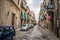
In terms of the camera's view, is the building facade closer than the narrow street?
No

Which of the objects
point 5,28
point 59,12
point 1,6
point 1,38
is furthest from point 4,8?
point 1,38

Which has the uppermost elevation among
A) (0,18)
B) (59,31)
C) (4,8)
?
(4,8)

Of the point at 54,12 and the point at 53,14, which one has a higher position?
the point at 54,12

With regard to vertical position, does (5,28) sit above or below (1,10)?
below

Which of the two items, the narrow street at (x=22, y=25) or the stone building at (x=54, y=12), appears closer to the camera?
the narrow street at (x=22, y=25)

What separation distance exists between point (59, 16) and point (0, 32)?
47.4 feet

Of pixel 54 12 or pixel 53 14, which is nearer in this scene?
pixel 54 12

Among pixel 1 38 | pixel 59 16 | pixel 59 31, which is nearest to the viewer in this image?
pixel 1 38

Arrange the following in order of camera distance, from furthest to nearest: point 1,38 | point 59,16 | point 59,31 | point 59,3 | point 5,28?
point 59,3, point 59,16, point 59,31, point 5,28, point 1,38

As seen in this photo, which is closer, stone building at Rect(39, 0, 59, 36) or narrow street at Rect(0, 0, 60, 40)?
narrow street at Rect(0, 0, 60, 40)

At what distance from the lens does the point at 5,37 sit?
1184 centimetres

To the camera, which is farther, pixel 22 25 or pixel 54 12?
pixel 22 25

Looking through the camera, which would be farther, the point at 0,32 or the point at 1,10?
the point at 1,10

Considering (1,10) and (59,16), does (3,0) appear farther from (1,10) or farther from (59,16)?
(59,16)
